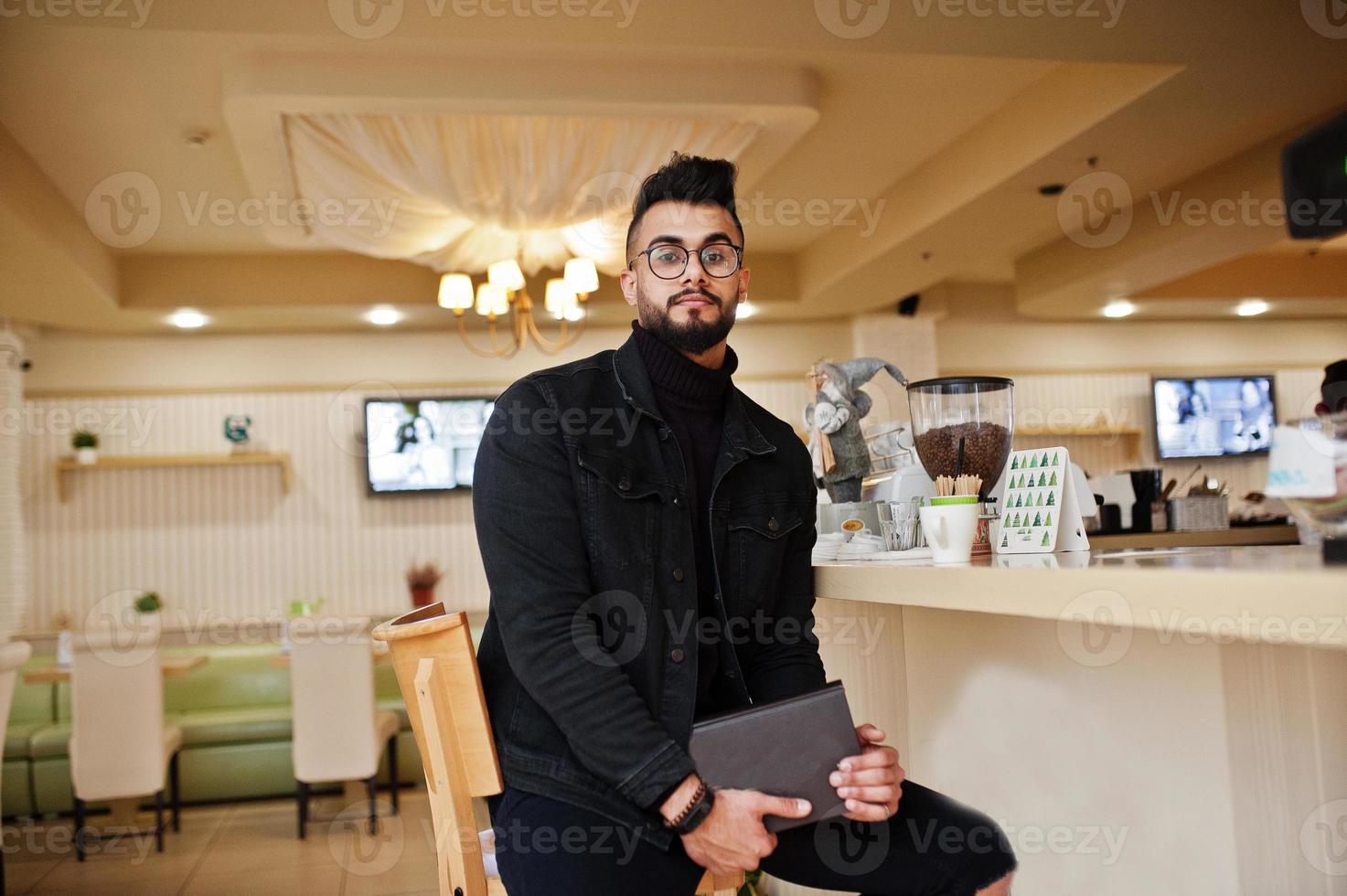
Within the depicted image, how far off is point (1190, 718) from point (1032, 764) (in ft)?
1.20

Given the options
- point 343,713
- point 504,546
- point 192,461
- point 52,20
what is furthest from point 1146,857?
point 192,461

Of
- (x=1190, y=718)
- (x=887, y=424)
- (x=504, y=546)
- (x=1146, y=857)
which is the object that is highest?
(x=887, y=424)

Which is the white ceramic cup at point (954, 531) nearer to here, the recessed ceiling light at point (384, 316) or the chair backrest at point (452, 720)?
the chair backrest at point (452, 720)

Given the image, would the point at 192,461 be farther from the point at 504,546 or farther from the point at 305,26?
the point at 504,546

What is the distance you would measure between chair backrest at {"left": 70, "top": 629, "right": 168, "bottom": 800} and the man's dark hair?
157 inches

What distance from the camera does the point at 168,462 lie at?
6.86 meters

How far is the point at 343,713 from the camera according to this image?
16.4 ft

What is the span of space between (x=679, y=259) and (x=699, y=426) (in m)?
0.29

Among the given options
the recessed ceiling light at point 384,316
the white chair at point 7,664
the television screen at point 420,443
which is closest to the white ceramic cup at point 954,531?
the white chair at point 7,664

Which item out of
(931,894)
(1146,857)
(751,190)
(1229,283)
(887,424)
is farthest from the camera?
(1229,283)

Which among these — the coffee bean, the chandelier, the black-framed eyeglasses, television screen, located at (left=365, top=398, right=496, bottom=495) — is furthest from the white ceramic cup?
television screen, located at (left=365, top=398, right=496, bottom=495)

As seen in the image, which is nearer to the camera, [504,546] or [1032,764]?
[504,546]

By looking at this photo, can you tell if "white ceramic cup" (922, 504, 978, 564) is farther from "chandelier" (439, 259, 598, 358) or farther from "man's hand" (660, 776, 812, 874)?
"chandelier" (439, 259, 598, 358)

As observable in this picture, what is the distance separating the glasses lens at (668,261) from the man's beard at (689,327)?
0.13ft
